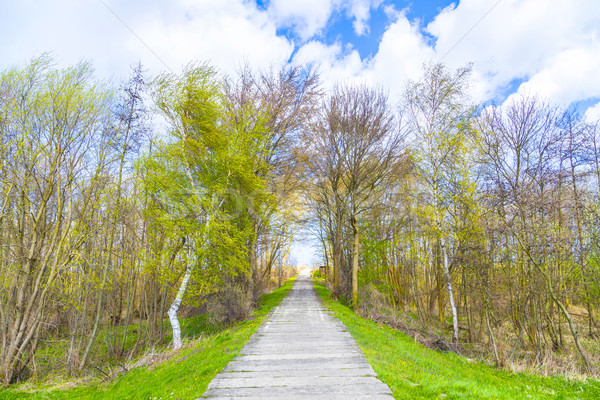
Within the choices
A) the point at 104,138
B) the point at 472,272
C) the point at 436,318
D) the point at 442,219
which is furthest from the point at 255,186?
the point at 436,318

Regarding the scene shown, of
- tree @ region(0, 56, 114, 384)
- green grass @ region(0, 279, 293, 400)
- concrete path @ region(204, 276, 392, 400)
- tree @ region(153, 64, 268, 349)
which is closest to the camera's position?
concrete path @ region(204, 276, 392, 400)

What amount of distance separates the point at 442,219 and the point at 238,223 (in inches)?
323

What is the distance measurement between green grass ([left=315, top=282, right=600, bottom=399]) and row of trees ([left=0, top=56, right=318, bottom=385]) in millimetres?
5563

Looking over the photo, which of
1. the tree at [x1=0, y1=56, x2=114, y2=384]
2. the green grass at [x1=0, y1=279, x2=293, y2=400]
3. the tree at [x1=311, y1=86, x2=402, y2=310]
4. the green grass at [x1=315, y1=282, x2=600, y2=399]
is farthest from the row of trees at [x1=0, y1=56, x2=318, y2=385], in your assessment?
the green grass at [x1=315, y1=282, x2=600, y2=399]

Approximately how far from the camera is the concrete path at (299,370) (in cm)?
399

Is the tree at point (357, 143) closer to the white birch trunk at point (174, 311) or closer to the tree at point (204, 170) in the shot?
the tree at point (204, 170)

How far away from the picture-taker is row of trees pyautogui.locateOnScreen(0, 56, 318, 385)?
26.5 ft

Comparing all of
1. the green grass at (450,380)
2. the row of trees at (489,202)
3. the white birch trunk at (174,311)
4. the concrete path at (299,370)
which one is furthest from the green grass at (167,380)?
the row of trees at (489,202)

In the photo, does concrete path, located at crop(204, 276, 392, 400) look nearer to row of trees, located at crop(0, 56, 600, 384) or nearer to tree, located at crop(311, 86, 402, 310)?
row of trees, located at crop(0, 56, 600, 384)

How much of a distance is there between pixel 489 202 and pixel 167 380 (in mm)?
11017

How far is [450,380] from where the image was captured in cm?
495

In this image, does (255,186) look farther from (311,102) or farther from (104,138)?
(311,102)

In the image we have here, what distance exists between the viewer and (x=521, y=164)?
39.0 feet

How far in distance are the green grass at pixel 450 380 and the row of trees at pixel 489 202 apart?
1353 millimetres
